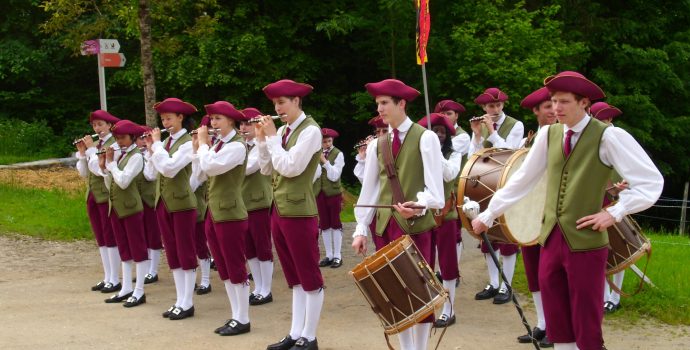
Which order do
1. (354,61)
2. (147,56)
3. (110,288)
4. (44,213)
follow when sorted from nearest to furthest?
(110,288) < (147,56) < (44,213) < (354,61)

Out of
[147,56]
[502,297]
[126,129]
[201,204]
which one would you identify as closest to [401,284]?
[502,297]

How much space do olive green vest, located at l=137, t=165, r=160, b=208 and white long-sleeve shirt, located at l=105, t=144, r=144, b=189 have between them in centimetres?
56

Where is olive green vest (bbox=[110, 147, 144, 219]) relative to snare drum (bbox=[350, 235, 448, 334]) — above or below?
below

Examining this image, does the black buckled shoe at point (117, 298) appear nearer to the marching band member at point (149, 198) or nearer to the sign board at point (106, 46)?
the marching band member at point (149, 198)

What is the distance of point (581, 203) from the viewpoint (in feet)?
15.1

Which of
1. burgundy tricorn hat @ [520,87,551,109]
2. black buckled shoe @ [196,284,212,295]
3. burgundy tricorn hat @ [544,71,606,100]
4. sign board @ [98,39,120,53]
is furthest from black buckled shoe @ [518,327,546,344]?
sign board @ [98,39,120,53]

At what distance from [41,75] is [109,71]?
2221 mm

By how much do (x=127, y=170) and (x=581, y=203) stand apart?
5.40 meters

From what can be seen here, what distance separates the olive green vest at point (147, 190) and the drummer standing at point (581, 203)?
18.7 feet

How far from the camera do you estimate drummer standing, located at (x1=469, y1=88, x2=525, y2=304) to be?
8.34m

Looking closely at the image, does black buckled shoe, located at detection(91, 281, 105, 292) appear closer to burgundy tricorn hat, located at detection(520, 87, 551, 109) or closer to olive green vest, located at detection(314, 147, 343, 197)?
olive green vest, located at detection(314, 147, 343, 197)

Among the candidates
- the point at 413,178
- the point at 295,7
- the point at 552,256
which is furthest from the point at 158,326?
the point at 295,7

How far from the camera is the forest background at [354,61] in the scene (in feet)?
62.1

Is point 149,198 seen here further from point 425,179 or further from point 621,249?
point 621,249
